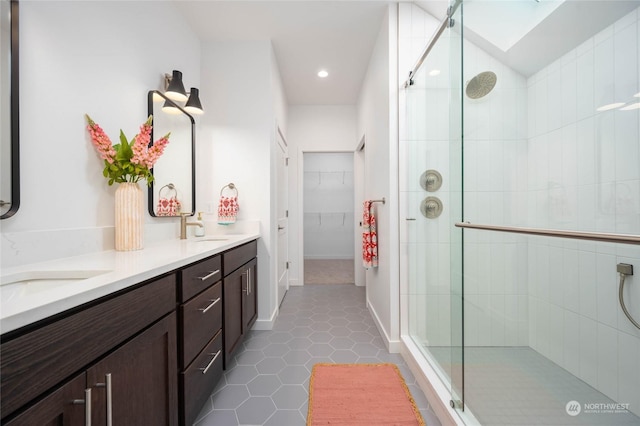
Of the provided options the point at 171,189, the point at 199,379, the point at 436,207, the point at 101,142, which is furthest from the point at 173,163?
the point at 436,207

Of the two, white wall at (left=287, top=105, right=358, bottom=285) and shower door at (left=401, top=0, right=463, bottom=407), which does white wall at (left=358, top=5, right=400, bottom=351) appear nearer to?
shower door at (left=401, top=0, right=463, bottom=407)

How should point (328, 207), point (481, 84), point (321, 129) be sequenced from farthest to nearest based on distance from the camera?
point (328, 207) → point (321, 129) → point (481, 84)

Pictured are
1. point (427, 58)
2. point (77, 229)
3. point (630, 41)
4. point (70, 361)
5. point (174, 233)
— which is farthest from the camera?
point (174, 233)

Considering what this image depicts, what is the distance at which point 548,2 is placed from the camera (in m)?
1.29

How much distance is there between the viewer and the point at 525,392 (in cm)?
113

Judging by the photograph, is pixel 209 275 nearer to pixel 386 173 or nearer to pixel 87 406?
pixel 87 406

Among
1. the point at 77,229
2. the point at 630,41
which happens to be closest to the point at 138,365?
the point at 77,229

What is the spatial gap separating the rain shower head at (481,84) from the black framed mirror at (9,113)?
1933 millimetres

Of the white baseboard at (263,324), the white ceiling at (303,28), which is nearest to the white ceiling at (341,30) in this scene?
the white ceiling at (303,28)

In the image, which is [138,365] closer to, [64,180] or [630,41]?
[64,180]

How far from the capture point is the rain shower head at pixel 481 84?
1.35 meters

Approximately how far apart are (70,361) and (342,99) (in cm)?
364

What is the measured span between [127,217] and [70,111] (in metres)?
0.51

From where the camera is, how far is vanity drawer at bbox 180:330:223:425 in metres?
1.02
